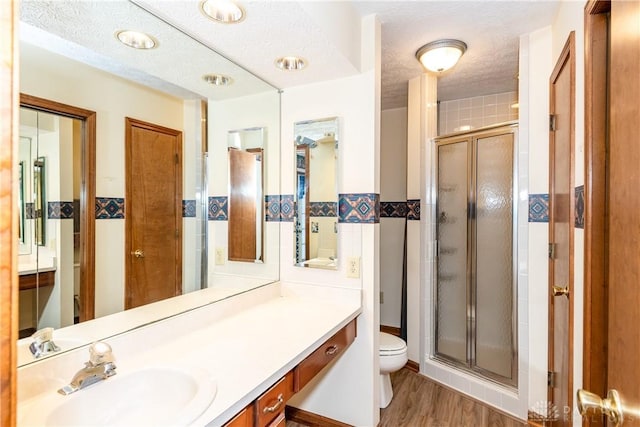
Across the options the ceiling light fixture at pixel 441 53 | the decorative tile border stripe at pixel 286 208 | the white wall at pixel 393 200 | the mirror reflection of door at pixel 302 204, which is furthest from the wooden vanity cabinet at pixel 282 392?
the white wall at pixel 393 200

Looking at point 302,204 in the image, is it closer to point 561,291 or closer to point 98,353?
point 98,353

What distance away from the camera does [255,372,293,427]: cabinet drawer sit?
1100mm

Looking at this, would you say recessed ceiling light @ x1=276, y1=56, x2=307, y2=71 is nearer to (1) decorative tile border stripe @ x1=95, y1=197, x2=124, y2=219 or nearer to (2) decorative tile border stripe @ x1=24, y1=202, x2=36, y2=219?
(1) decorative tile border stripe @ x1=95, y1=197, x2=124, y2=219

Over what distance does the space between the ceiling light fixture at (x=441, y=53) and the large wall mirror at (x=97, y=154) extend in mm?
1322

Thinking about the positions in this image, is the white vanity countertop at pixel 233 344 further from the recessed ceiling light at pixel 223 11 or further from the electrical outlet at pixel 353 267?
the recessed ceiling light at pixel 223 11

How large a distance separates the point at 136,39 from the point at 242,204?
1.02 meters

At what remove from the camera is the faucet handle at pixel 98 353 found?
3.42 ft

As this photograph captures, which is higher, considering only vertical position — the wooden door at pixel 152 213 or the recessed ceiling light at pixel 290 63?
the recessed ceiling light at pixel 290 63

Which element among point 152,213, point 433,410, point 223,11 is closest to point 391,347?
point 433,410

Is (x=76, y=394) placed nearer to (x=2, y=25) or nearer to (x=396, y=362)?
(x=2, y=25)

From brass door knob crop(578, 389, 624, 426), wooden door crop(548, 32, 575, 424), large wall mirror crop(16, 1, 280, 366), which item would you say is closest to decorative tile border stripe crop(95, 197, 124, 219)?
large wall mirror crop(16, 1, 280, 366)

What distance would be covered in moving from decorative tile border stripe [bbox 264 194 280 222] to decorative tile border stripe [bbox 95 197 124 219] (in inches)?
38.5

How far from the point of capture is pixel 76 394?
989 millimetres

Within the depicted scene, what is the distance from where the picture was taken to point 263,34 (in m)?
1.50
